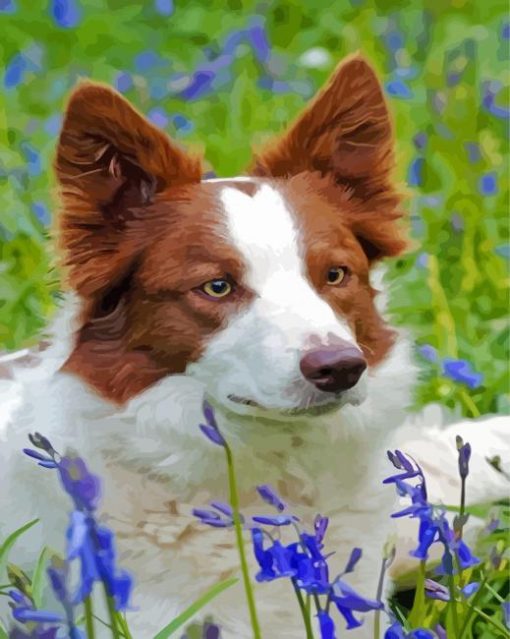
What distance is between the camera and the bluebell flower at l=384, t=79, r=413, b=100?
2.46 m

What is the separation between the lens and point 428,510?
3.53 ft

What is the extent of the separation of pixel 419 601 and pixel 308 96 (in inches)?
46.6

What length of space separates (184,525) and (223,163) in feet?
2.63

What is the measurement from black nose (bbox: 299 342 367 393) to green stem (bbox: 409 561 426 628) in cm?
21

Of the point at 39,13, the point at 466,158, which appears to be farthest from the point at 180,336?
the point at 466,158

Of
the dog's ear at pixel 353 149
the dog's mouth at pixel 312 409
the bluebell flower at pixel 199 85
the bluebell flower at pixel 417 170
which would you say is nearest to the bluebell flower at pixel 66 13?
the bluebell flower at pixel 199 85

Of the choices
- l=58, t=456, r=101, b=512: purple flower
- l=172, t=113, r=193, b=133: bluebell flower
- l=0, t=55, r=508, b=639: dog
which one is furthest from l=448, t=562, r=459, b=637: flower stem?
l=172, t=113, r=193, b=133: bluebell flower

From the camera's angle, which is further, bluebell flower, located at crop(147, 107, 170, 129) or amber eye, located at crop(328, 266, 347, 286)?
bluebell flower, located at crop(147, 107, 170, 129)

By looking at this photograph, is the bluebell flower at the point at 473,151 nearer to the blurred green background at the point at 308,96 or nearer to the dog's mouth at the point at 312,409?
the blurred green background at the point at 308,96

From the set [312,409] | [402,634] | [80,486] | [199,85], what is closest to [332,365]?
[312,409]

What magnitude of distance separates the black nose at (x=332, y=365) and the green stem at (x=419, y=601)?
209mm

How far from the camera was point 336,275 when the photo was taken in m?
1.46

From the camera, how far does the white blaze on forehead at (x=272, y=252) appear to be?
1.38 m

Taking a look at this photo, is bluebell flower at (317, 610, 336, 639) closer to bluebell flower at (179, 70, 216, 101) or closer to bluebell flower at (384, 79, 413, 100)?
bluebell flower at (179, 70, 216, 101)
